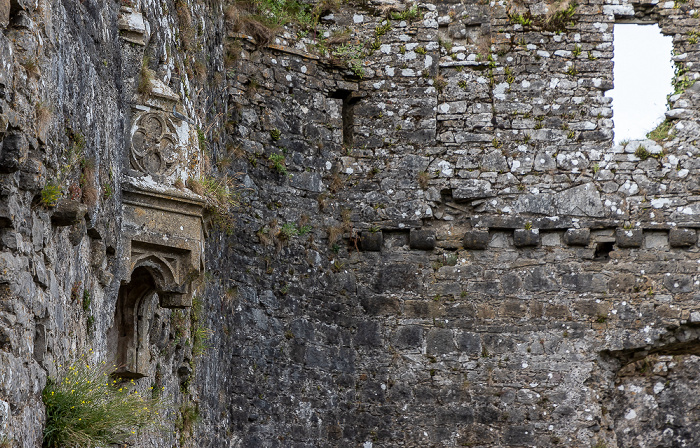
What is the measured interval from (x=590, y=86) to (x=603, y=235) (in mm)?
1632

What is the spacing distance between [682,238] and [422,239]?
2.65 meters

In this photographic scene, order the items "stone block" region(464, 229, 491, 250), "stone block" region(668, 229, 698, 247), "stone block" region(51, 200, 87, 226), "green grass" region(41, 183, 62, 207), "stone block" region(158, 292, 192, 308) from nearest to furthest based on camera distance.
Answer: "green grass" region(41, 183, 62, 207) → "stone block" region(51, 200, 87, 226) → "stone block" region(158, 292, 192, 308) → "stone block" region(668, 229, 698, 247) → "stone block" region(464, 229, 491, 250)

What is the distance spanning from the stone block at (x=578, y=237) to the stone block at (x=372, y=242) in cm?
193

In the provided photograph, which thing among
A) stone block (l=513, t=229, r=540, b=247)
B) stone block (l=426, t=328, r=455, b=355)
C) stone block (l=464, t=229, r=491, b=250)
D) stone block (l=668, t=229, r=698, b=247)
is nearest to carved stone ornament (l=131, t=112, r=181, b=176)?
stone block (l=426, t=328, r=455, b=355)

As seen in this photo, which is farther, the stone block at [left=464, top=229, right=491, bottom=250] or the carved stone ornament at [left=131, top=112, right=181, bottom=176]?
the stone block at [left=464, top=229, right=491, bottom=250]

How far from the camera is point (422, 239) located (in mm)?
11227

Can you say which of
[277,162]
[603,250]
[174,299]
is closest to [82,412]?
[174,299]

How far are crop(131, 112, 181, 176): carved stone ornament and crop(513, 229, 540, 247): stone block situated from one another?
5380 millimetres

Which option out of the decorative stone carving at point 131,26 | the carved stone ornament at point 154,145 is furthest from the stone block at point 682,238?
the decorative stone carving at point 131,26

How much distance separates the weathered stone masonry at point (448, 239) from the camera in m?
10.5

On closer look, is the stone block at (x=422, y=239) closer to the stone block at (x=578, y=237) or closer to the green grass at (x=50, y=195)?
the stone block at (x=578, y=237)

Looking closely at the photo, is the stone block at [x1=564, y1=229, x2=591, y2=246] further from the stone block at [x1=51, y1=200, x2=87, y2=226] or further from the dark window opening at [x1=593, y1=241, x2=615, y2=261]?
the stone block at [x1=51, y1=200, x2=87, y2=226]

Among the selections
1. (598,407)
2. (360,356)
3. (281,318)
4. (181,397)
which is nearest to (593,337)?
(598,407)

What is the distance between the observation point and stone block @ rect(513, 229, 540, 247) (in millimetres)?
11188
